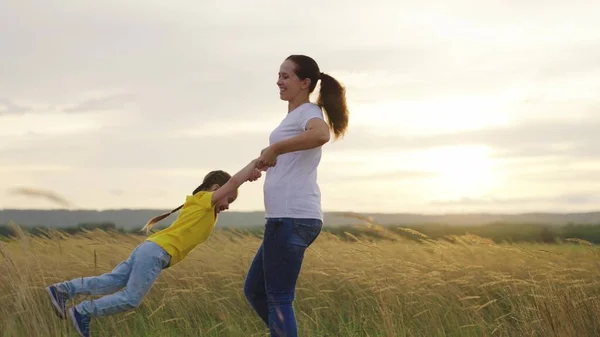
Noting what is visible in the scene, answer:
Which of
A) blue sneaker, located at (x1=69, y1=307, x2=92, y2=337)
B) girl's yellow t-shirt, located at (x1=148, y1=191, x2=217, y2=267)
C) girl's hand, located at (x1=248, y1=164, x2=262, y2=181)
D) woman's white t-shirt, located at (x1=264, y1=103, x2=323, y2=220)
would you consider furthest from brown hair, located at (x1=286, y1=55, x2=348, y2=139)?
blue sneaker, located at (x1=69, y1=307, x2=92, y2=337)

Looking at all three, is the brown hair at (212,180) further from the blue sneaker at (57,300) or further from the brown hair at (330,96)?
the brown hair at (330,96)

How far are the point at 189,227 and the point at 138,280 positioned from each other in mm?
495

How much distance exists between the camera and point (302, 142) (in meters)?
3.73

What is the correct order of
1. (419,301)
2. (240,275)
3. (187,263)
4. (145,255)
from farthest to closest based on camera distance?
(187,263), (240,275), (419,301), (145,255)

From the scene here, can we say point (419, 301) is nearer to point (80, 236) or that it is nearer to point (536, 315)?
point (536, 315)

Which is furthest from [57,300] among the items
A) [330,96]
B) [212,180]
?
[330,96]

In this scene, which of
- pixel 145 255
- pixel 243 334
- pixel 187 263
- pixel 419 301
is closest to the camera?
pixel 145 255

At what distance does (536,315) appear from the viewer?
17.2 feet

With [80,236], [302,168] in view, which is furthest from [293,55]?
[80,236]

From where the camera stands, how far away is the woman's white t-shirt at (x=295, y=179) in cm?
383

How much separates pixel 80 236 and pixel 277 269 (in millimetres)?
5888

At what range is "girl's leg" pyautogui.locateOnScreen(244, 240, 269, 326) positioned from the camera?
14.0 ft

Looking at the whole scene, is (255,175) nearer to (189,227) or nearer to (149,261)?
(189,227)

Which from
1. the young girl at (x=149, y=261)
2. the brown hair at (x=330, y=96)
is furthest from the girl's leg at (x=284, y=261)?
the young girl at (x=149, y=261)
